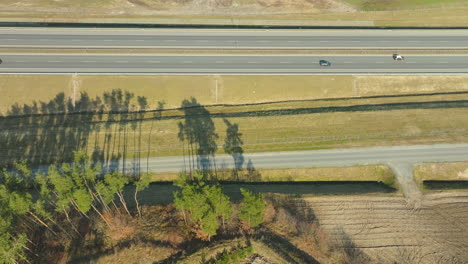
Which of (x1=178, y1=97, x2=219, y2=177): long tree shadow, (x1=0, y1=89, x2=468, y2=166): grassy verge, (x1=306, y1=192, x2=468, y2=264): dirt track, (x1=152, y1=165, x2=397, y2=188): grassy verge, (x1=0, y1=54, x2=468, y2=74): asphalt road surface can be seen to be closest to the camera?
(x1=306, y1=192, x2=468, y2=264): dirt track

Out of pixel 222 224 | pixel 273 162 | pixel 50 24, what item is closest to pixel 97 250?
pixel 222 224

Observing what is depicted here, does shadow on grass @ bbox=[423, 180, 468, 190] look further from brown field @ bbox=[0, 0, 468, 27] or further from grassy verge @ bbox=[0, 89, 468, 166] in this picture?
brown field @ bbox=[0, 0, 468, 27]

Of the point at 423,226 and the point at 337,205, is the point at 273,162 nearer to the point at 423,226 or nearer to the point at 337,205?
the point at 337,205

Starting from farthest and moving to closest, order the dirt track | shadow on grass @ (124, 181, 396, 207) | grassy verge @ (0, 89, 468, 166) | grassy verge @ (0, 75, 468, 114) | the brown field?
the brown field < grassy verge @ (0, 75, 468, 114) < grassy verge @ (0, 89, 468, 166) < shadow on grass @ (124, 181, 396, 207) < the dirt track

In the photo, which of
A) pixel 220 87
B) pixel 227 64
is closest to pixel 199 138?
pixel 220 87

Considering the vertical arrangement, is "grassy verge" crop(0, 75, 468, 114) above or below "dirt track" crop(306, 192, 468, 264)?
above

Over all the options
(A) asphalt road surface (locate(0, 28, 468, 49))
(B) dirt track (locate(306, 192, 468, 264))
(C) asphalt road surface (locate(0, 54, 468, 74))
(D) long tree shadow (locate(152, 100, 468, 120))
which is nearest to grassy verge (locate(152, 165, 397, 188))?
(B) dirt track (locate(306, 192, 468, 264))

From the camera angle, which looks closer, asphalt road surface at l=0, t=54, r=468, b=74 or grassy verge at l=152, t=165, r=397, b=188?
grassy verge at l=152, t=165, r=397, b=188

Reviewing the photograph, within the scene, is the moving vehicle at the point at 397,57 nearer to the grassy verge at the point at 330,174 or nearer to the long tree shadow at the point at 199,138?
the grassy verge at the point at 330,174
